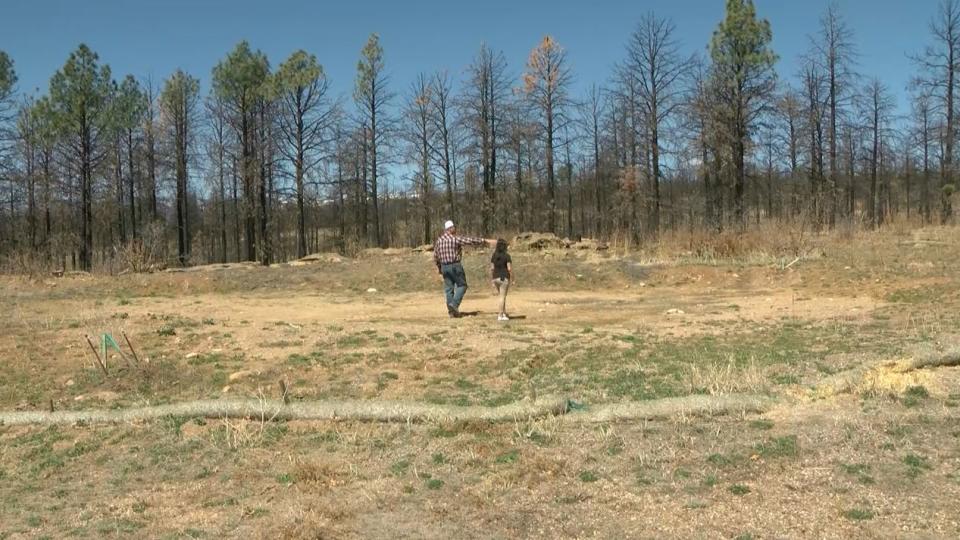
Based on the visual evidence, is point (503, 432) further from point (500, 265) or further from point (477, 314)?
point (477, 314)

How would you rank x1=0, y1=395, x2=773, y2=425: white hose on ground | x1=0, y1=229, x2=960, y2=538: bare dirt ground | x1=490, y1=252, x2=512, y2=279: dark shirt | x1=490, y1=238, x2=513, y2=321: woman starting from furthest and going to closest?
x1=490, y1=252, x2=512, y2=279: dark shirt, x1=490, y1=238, x2=513, y2=321: woman, x1=0, y1=395, x2=773, y2=425: white hose on ground, x1=0, y1=229, x2=960, y2=538: bare dirt ground

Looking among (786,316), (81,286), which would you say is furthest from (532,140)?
(786,316)

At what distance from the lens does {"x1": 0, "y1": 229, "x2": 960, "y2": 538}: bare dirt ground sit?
4453 millimetres

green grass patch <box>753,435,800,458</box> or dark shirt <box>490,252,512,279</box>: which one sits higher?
dark shirt <box>490,252,512,279</box>

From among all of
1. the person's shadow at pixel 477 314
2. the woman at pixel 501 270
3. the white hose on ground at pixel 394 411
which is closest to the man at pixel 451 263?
the woman at pixel 501 270

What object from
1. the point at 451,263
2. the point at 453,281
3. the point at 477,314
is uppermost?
the point at 451,263

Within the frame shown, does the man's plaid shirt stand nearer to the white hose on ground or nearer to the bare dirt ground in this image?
the bare dirt ground

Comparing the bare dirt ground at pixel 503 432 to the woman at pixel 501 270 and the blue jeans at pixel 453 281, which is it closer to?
the blue jeans at pixel 453 281

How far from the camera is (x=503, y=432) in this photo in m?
5.98

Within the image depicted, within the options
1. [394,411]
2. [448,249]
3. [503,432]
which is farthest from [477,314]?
[503,432]

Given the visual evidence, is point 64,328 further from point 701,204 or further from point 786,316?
point 701,204

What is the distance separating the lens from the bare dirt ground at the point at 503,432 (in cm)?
445

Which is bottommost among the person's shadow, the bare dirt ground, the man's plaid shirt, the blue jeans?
the bare dirt ground

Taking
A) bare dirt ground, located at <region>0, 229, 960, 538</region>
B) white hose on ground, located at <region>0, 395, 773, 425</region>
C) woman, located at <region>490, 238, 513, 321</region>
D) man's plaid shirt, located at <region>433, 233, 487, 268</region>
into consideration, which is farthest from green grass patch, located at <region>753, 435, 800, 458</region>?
man's plaid shirt, located at <region>433, 233, 487, 268</region>
